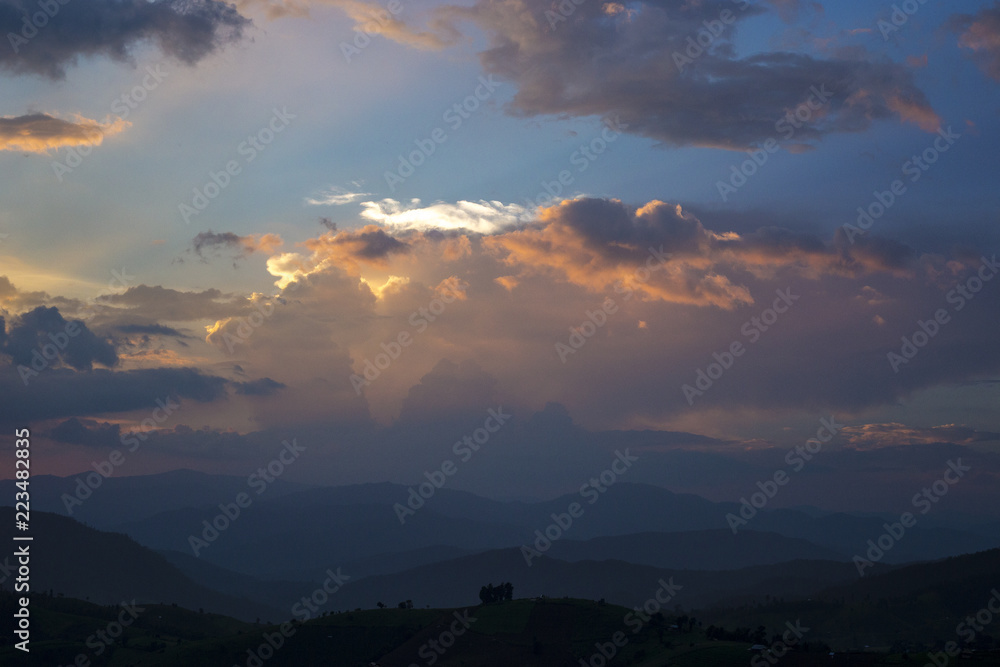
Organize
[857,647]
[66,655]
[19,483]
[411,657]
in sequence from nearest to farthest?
[19,483], [411,657], [66,655], [857,647]

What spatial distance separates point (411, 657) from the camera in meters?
130

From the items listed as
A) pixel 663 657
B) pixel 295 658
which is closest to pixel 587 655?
pixel 663 657

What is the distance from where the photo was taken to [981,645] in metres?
121

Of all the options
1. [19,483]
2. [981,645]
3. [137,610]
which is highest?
[19,483]

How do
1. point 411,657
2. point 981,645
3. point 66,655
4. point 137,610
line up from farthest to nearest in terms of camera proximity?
point 137,610, point 66,655, point 411,657, point 981,645

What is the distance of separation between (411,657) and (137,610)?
10396 cm

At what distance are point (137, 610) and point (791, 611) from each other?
173587 mm

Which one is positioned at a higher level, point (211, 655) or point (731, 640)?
point (731, 640)

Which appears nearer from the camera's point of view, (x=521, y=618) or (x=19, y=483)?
(x=19, y=483)

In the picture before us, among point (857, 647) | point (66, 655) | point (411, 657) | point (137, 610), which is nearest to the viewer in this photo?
point (411, 657)

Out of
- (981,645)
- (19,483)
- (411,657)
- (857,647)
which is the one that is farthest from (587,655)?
(19,483)

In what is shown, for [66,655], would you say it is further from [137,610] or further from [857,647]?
[857,647]

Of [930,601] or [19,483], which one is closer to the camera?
[19,483]

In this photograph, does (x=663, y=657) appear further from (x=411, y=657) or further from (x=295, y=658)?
(x=295, y=658)
